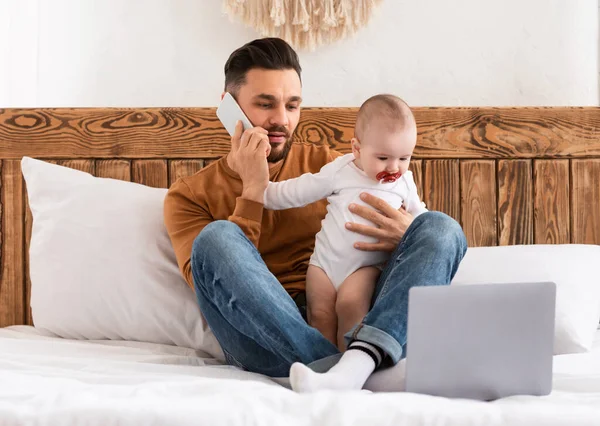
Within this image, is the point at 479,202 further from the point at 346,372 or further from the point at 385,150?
the point at 346,372

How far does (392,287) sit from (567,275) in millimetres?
533

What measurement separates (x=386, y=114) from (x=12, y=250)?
1065 mm

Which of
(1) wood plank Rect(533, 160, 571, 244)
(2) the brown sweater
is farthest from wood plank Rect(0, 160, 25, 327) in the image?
(1) wood plank Rect(533, 160, 571, 244)

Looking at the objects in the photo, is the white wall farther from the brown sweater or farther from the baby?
the baby

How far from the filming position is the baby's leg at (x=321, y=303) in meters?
1.36

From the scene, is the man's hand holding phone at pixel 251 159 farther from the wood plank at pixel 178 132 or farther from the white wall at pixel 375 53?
the white wall at pixel 375 53

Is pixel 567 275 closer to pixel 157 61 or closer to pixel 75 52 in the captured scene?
pixel 157 61

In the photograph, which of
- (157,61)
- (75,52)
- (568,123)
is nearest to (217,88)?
(157,61)

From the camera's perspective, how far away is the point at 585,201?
1.89m

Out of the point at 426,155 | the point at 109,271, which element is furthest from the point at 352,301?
the point at 426,155

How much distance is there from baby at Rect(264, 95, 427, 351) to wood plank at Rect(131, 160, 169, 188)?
1.63 ft

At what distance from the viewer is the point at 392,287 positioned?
1.17 metres

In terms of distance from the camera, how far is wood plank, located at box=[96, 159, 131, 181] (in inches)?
73.6

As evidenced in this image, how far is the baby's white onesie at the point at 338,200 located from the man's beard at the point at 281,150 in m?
0.14
